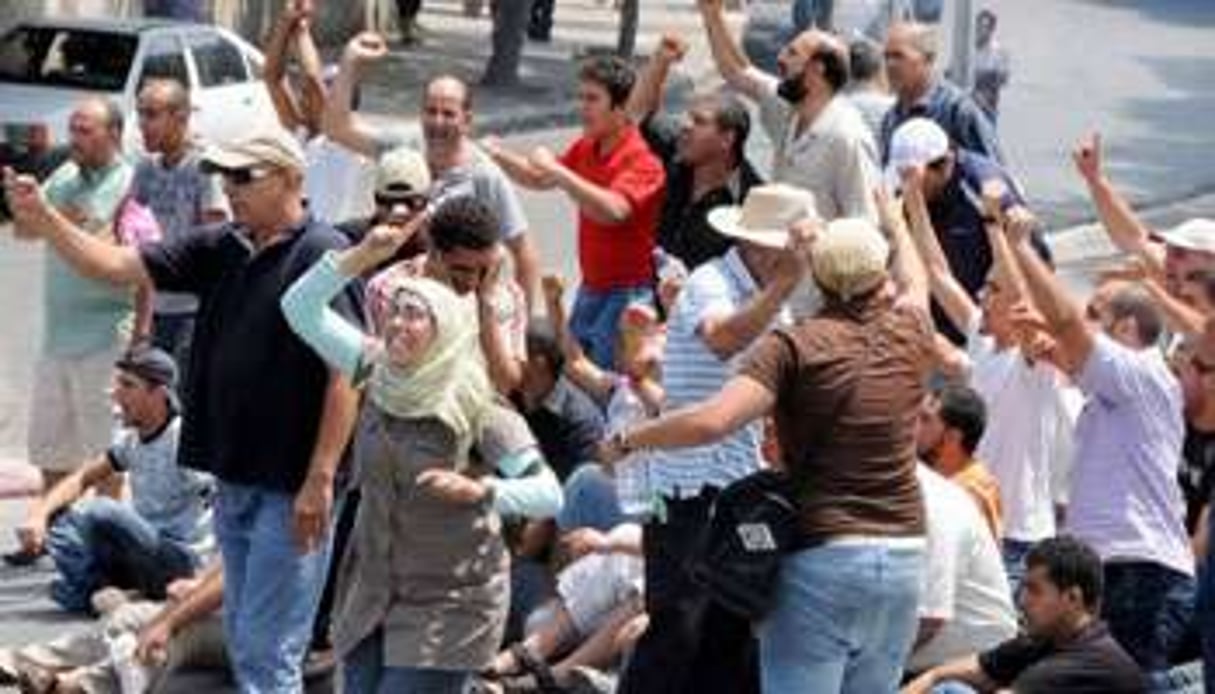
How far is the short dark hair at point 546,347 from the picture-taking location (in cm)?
1082

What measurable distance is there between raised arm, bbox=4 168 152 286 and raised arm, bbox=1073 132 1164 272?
119 inches

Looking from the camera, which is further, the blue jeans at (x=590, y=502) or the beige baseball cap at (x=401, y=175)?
the blue jeans at (x=590, y=502)

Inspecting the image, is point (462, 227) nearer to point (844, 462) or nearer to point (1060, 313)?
point (844, 462)

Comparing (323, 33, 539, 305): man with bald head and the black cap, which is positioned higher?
(323, 33, 539, 305): man with bald head

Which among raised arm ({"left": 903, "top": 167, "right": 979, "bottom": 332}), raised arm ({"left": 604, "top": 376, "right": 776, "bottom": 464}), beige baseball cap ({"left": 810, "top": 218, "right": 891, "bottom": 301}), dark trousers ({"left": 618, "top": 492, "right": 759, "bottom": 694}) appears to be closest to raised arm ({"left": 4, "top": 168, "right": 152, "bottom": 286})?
dark trousers ({"left": 618, "top": 492, "right": 759, "bottom": 694})

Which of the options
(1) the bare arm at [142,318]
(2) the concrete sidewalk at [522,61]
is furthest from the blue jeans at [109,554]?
(2) the concrete sidewalk at [522,61]

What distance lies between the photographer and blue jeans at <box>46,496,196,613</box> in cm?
1091

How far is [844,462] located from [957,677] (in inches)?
60.9

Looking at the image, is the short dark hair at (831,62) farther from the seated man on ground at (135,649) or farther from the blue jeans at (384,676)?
the blue jeans at (384,676)

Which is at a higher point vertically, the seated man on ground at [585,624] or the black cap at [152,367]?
the black cap at [152,367]

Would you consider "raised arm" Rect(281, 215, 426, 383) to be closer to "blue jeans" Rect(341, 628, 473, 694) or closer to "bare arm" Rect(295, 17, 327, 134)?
"blue jeans" Rect(341, 628, 473, 694)

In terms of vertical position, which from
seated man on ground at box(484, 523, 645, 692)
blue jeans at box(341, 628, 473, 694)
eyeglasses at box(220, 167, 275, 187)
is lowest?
seated man on ground at box(484, 523, 645, 692)

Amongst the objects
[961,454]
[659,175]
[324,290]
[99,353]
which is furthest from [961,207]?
[324,290]

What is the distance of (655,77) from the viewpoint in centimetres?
1186
